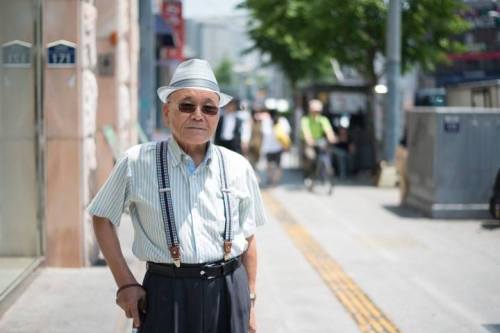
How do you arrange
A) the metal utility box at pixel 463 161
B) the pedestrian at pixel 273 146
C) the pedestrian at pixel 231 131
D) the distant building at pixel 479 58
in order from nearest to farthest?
the metal utility box at pixel 463 161, the pedestrian at pixel 231 131, the pedestrian at pixel 273 146, the distant building at pixel 479 58

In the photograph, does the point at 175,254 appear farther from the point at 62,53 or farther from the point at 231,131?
the point at 231,131

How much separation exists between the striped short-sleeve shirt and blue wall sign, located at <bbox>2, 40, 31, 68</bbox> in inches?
179

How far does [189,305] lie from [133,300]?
20 cm

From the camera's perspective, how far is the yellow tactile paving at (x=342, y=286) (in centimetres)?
670

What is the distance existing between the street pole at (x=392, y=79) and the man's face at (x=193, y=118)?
14777 millimetres

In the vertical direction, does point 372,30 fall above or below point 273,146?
above

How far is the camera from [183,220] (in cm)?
330

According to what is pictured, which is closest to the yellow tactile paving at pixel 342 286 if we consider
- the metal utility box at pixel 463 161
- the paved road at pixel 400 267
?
the paved road at pixel 400 267

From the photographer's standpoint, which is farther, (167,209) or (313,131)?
(313,131)

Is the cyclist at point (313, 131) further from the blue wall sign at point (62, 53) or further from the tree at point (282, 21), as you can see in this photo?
the blue wall sign at point (62, 53)

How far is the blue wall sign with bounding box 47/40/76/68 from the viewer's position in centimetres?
819

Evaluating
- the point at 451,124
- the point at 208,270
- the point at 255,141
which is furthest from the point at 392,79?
the point at 208,270

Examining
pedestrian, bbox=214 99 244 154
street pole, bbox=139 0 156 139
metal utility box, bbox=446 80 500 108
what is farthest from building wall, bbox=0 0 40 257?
street pole, bbox=139 0 156 139

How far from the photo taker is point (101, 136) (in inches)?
469
